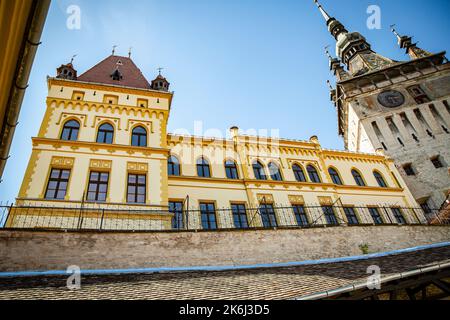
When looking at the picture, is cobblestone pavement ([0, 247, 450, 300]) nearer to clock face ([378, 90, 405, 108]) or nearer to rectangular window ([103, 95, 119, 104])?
rectangular window ([103, 95, 119, 104])

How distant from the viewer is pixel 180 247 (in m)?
12.3

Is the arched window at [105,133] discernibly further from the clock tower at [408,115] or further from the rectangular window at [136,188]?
the clock tower at [408,115]

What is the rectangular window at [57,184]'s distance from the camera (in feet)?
45.8

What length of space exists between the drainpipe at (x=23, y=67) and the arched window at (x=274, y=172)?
17.1 metres

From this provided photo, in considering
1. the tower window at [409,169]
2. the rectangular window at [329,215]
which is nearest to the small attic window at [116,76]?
the rectangular window at [329,215]

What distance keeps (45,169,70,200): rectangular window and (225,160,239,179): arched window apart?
10.1 m

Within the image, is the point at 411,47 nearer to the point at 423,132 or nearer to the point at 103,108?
the point at 423,132

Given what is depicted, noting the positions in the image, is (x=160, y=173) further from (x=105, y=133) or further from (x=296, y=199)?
(x=296, y=199)

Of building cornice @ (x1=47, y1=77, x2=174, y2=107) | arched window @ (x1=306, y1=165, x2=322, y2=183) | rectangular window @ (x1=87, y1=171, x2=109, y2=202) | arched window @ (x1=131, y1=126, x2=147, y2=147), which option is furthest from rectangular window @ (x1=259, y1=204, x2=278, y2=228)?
building cornice @ (x1=47, y1=77, x2=174, y2=107)

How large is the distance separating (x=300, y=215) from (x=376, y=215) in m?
→ 6.59

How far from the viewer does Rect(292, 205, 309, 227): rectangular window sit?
63.5ft

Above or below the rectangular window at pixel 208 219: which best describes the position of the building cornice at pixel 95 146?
above

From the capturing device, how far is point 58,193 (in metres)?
14.1
